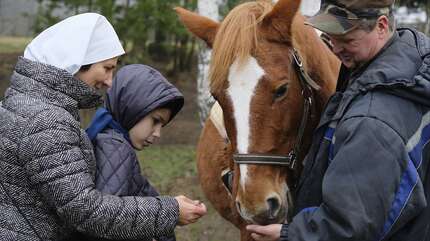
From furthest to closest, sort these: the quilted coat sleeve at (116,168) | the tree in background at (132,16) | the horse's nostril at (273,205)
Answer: the tree in background at (132,16), the horse's nostril at (273,205), the quilted coat sleeve at (116,168)

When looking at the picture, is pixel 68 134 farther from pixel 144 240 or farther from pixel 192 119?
pixel 192 119

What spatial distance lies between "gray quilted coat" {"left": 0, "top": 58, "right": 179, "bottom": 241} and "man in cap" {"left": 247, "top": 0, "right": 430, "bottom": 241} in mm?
567

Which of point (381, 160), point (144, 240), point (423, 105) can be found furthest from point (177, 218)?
point (423, 105)

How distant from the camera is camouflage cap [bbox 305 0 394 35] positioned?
89.0 inches

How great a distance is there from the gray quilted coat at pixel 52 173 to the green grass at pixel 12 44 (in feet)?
44.3

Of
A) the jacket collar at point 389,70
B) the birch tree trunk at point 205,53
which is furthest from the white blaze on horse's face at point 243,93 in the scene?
the birch tree trunk at point 205,53

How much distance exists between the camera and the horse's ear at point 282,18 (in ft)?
9.00

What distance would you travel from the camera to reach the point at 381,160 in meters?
2.06

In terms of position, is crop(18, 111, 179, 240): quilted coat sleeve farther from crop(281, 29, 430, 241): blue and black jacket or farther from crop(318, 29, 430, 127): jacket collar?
Result: crop(318, 29, 430, 127): jacket collar

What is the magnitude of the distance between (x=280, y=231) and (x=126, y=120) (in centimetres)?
82

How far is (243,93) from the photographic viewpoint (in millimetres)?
2664

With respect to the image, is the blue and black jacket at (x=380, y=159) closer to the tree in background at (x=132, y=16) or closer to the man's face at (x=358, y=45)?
the man's face at (x=358, y=45)

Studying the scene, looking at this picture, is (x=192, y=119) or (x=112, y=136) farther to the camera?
(x=192, y=119)

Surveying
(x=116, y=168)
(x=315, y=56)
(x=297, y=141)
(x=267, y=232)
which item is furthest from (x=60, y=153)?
(x=315, y=56)
